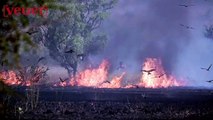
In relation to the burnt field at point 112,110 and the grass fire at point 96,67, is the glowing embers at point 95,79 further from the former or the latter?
the burnt field at point 112,110

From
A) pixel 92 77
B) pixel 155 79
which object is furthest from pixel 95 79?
pixel 155 79

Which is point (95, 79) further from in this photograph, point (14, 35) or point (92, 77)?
point (14, 35)

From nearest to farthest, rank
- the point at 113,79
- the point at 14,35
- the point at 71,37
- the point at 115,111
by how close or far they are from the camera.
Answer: the point at 14,35 → the point at 115,111 → the point at 113,79 → the point at 71,37

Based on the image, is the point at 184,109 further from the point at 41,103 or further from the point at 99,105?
the point at 41,103

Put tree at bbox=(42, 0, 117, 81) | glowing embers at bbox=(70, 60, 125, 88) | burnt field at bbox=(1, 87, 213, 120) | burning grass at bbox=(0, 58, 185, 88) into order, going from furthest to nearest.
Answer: tree at bbox=(42, 0, 117, 81) → glowing embers at bbox=(70, 60, 125, 88) → burning grass at bbox=(0, 58, 185, 88) → burnt field at bbox=(1, 87, 213, 120)

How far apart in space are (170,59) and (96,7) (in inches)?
827

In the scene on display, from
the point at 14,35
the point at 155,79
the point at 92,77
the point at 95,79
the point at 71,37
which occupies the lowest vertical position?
the point at 14,35

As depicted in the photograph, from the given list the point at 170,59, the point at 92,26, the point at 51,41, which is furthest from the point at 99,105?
the point at 170,59

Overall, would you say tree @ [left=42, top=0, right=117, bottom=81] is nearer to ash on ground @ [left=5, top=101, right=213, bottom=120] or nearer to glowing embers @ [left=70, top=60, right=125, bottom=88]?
glowing embers @ [left=70, top=60, right=125, bottom=88]

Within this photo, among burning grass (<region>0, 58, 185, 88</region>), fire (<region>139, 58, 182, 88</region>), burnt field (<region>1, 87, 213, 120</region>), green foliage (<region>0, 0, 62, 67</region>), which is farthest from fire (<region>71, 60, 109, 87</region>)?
green foliage (<region>0, 0, 62, 67</region>)

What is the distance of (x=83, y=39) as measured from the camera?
65562 mm

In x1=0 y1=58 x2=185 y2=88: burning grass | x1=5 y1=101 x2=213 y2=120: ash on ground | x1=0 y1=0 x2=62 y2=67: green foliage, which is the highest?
x1=0 y1=58 x2=185 y2=88: burning grass

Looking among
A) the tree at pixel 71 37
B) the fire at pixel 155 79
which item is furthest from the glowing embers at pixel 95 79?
the fire at pixel 155 79

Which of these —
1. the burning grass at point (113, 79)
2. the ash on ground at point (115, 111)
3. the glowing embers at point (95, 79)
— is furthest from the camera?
the glowing embers at point (95, 79)
